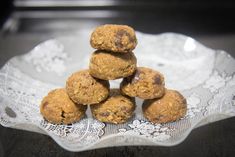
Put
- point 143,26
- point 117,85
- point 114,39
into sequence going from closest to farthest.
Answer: point 114,39, point 117,85, point 143,26

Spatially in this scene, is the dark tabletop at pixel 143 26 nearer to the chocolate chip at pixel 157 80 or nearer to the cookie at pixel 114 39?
the chocolate chip at pixel 157 80

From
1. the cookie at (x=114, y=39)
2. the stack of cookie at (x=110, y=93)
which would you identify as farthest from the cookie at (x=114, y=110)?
the cookie at (x=114, y=39)

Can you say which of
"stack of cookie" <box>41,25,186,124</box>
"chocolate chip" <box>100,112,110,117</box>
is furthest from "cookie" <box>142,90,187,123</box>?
"chocolate chip" <box>100,112,110,117</box>

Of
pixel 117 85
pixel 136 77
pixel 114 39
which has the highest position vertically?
pixel 114 39

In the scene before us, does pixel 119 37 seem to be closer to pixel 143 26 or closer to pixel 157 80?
pixel 157 80

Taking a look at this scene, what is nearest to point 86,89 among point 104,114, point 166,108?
point 104,114

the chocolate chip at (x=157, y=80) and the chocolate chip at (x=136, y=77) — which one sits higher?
the chocolate chip at (x=136, y=77)
